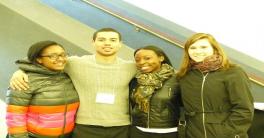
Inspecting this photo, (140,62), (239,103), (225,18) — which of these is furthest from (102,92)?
(225,18)

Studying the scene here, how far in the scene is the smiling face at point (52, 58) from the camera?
2.33 m

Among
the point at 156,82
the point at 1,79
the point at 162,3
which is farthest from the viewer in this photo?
the point at 162,3

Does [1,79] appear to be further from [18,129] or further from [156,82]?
[156,82]

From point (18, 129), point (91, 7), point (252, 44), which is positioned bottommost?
point (18, 129)

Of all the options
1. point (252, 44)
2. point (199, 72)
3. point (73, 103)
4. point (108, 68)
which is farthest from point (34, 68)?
point (252, 44)

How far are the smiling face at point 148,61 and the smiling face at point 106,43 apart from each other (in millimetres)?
194

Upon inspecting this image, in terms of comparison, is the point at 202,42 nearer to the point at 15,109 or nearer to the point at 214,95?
the point at 214,95

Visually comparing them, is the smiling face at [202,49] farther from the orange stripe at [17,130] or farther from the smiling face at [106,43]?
the orange stripe at [17,130]

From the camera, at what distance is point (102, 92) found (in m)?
2.43

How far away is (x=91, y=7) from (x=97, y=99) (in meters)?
3.28

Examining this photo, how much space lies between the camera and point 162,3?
623cm

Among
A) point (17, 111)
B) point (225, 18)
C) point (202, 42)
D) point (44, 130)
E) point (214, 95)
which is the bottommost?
point (44, 130)

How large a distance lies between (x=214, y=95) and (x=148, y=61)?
54 centimetres

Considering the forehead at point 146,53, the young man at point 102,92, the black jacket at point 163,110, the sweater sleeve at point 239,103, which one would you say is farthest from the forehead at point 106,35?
the sweater sleeve at point 239,103
